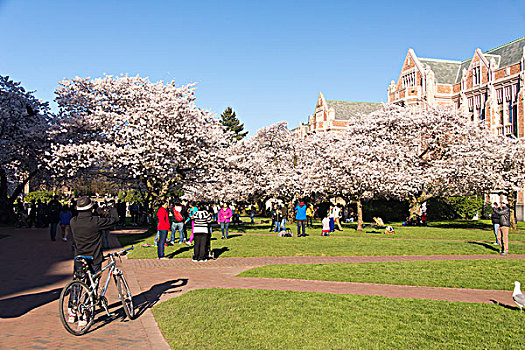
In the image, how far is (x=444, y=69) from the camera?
229 ft

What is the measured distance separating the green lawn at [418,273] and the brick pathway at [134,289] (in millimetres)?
591

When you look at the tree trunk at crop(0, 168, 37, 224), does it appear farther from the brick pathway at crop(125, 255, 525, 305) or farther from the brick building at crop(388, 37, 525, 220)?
the brick building at crop(388, 37, 525, 220)

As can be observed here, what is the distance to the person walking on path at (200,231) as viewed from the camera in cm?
1515

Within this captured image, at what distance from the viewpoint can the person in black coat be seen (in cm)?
756

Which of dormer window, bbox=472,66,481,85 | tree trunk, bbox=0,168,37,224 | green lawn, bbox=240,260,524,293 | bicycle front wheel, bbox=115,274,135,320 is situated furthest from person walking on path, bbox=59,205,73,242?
dormer window, bbox=472,66,481,85

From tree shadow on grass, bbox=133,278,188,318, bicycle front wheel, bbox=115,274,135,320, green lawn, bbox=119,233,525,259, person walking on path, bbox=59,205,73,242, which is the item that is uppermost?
person walking on path, bbox=59,205,73,242

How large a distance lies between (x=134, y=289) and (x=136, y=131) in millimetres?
16591

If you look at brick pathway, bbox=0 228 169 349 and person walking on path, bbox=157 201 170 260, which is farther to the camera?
person walking on path, bbox=157 201 170 260

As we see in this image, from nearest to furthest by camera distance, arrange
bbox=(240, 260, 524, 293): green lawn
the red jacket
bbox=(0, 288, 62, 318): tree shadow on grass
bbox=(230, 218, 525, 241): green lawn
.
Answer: bbox=(0, 288, 62, 318): tree shadow on grass → bbox=(240, 260, 524, 293): green lawn → the red jacket → bbox=(230, 218, 525, 241): green lawn

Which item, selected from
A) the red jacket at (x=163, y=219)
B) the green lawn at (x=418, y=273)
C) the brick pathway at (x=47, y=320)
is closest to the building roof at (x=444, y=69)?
the green lawn at (x=418, y=273)

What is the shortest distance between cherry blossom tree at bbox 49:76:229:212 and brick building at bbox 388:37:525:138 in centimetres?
3445

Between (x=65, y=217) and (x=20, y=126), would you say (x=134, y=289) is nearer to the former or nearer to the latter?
(x=65, y=217)

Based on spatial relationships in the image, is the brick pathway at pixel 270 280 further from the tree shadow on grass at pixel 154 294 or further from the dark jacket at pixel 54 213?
the dark jacket at pixel 54 213

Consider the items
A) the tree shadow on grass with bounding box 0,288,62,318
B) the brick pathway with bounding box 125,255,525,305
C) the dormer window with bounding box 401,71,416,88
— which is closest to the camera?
the tree shadow on grass with bounding box 0,288,62,318
